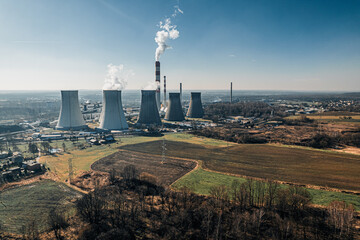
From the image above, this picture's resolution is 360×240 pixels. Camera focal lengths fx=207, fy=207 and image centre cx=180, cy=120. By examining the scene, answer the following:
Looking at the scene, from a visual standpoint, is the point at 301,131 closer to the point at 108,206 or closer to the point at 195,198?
the point at 195,198

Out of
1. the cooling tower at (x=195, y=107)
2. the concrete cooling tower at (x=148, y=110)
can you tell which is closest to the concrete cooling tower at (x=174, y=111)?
the cooling tower at (x=195, y=107)

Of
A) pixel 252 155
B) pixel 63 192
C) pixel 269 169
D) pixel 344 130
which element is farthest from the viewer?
pixel 344 130

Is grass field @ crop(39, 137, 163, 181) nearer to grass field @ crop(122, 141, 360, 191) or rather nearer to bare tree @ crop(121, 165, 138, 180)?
grass field @ crop(122, 141, 360, 191)

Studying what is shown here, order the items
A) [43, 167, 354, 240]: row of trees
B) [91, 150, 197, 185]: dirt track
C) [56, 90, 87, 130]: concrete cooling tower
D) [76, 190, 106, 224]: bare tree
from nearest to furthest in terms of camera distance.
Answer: [43, 167, 354, 240]: row of trees → [76, 190, 106, 224]: bare tree → [91, 150, 197, 185]: dirt track → [56, 90, 87, 130]: concrete cooling tower

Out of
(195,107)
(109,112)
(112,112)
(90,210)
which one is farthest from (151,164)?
(195,107)

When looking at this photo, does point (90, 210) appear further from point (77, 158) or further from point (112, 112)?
point (112, 112)

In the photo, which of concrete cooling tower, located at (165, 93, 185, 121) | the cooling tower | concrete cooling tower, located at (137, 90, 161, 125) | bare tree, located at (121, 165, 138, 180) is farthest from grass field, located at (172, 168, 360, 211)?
the cooling tower

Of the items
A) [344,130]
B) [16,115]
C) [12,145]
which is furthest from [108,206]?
[16,115]
